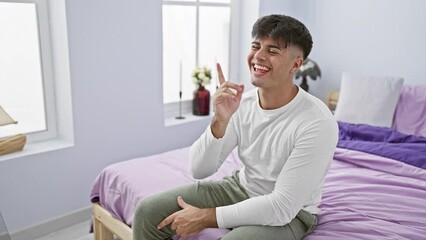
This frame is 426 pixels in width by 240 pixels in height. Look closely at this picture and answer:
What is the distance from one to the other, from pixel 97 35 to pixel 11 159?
0.87m

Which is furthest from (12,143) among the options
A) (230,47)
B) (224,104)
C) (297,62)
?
(230,47)

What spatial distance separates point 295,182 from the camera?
130 centimetres

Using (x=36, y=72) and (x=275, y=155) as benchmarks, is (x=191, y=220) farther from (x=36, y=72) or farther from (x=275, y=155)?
(x=36, y=72)

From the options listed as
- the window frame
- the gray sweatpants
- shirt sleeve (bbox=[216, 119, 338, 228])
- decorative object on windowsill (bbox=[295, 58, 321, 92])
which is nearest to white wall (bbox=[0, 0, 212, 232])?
the window frame

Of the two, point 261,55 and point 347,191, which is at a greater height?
point 261,55

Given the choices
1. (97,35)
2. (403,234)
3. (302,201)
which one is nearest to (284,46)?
(302,201)

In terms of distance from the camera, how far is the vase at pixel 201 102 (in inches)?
128

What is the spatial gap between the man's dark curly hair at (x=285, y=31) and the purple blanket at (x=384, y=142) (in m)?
1.05

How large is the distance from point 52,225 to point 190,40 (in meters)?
1.76

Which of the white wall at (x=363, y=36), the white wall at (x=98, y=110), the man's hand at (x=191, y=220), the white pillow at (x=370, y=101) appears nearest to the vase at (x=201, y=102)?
the white wall at (x=98, y=110)

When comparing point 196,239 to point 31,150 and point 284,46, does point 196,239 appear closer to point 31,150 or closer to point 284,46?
point 284,46

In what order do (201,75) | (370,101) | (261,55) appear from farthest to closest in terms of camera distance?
(201,75) < (370,101) < (261,55)

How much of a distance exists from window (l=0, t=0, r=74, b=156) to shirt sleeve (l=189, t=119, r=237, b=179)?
1.17 metres

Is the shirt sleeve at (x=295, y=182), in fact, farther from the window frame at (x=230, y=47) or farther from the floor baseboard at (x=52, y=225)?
the window frame at (x=230, y=47)
